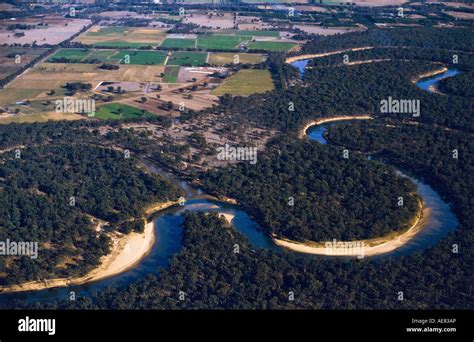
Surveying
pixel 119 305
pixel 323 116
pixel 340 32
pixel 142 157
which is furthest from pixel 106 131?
pixel 340 32

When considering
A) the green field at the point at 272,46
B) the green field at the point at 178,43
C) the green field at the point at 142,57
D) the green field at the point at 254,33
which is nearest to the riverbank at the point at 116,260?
the green field at the point at 142,57

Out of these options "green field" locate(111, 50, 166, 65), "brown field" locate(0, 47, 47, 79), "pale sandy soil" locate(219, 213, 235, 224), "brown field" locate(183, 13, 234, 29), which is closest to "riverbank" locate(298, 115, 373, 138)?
"pale sandy soil" locate(219, 213, 235, 224)

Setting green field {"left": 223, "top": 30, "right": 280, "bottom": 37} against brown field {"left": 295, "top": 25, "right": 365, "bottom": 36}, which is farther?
brown field {"left": 295, "top": 25, "right": 365, "bottom": 36}

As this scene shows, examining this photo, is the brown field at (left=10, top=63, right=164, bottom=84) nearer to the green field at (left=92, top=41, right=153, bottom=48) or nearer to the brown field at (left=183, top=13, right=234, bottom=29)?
the green field at (left=92, top=41, right=153, bottom=48)

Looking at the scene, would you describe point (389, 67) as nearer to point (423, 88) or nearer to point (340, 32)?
point (423, 88)

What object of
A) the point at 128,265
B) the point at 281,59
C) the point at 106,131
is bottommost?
the point at 128,265

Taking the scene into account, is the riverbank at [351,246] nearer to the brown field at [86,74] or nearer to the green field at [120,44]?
the brown field at [86,74]

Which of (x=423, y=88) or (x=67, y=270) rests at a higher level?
(x=423, y=88)
